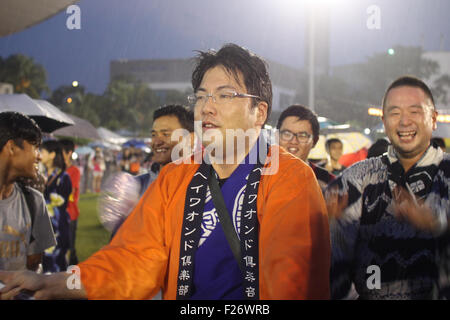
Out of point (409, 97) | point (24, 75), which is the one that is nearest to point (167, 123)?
point (409, 97)

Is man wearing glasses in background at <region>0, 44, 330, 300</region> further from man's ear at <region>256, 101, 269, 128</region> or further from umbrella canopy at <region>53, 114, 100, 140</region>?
umbrella canopy at <region>53, 114, 100, 140</region>

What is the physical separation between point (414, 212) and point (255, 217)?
1.11 metres

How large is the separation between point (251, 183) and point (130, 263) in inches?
24.9

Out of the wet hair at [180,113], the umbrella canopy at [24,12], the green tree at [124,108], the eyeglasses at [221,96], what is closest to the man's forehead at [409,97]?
the eyeglasses at [221,96]

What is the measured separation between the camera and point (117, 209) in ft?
11.0

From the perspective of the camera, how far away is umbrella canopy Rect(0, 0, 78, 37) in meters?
3.71

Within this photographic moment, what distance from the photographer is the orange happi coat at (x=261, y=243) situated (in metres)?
1.73

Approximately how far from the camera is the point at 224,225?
194 centimetres

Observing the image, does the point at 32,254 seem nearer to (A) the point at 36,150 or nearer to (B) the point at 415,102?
(A) the point at 36,150

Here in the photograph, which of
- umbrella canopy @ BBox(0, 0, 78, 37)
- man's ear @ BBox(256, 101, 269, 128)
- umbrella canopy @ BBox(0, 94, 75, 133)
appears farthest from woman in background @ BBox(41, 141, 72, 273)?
man's ear @ BBox(256, 101, 269, 128)

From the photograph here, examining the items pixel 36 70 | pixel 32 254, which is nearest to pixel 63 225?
pixel 32 254

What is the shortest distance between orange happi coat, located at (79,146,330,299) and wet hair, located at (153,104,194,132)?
1644 millimetres

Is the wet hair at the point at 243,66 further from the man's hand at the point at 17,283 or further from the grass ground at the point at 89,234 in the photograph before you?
the grass ground at the point at 89,234

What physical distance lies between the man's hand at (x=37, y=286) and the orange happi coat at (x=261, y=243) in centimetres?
7
